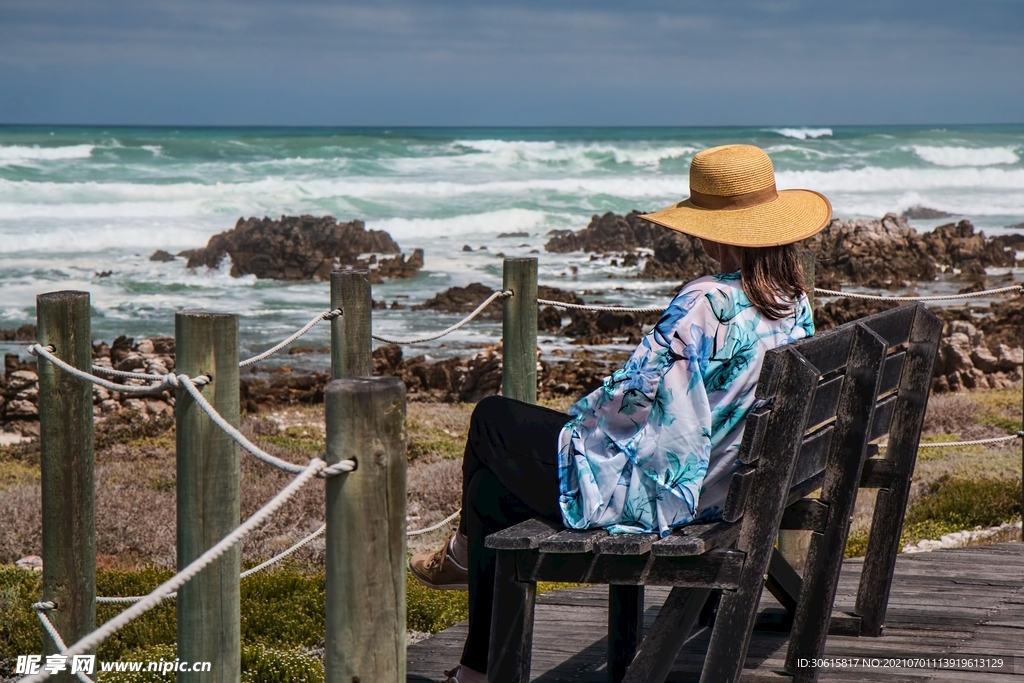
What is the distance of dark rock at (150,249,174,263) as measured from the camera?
2836 centimetres

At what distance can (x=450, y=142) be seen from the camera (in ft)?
150

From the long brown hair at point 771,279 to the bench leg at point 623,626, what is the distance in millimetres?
853

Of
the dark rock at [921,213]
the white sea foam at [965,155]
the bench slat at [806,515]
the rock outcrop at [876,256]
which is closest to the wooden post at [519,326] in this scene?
Answer: the bench slat at [806,515]

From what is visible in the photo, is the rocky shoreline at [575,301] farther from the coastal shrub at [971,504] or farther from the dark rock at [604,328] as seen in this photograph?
the coastal shrub at [971,504]

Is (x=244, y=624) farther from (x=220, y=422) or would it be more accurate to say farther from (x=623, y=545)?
(x=623, y=545)

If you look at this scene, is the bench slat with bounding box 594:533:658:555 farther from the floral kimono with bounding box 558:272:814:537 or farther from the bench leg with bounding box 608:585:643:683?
the bench leg with bounding box 608:585:643:683

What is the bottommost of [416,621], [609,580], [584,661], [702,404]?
[416,621]

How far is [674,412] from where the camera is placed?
8.46 feet

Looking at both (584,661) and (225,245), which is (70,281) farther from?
(584,661)

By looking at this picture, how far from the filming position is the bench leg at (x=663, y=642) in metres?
2.64

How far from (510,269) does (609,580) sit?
6.14 feet

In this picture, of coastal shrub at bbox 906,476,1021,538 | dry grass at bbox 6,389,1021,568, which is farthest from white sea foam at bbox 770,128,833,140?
coastal shrub at bbox 906,476,1021,538

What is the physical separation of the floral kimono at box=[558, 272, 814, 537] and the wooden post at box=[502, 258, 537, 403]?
1.53 metres

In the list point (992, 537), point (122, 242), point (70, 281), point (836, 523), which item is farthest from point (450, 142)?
point (836, 523)
